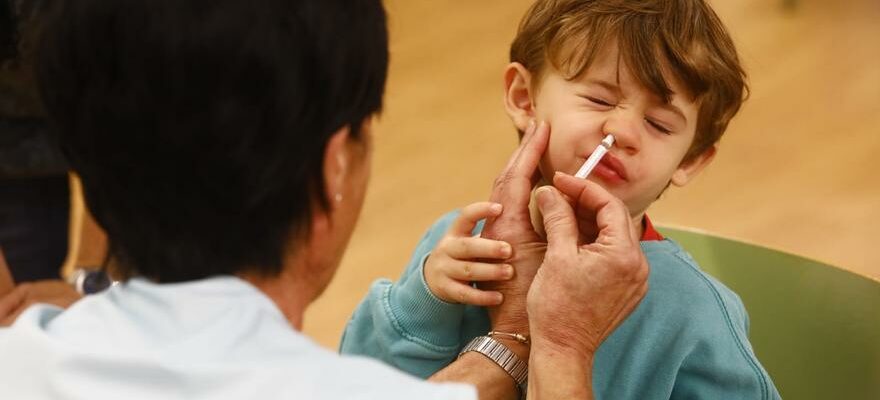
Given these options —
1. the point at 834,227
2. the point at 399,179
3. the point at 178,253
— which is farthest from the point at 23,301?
the point at 834,227

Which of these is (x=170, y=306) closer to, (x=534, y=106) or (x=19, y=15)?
(x=534, y=106)

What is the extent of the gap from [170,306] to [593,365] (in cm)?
59

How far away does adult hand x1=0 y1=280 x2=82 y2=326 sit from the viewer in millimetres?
1553

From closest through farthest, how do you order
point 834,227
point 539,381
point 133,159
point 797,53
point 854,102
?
point 133,159, point 539,381, point 834,227, point 854,102, point 797,53

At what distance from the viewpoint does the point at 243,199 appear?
0.88 metres

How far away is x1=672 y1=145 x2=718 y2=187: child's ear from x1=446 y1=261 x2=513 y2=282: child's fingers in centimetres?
24

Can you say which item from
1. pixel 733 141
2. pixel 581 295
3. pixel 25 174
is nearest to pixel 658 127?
pixel 581 295

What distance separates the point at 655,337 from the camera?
49.6 inches

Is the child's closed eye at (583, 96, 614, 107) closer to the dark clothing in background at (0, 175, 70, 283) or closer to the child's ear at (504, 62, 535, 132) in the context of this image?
the child's ear at (504, 62, 535, 132)

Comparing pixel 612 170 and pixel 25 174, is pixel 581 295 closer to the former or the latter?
pixel 612 170

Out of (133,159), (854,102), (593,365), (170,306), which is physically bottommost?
(854,102)

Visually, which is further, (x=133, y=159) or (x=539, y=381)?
(x=539, y=381)

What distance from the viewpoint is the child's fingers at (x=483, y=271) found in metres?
1.27

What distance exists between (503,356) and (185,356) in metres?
0.51
